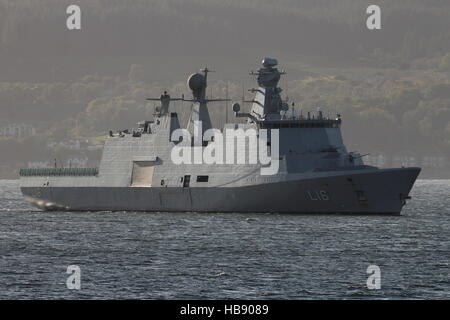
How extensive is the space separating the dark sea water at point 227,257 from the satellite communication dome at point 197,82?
10419mm

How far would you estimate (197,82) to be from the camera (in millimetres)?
69750

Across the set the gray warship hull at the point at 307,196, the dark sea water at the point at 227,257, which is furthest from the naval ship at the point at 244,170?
the dark sea water at the point at 227,257

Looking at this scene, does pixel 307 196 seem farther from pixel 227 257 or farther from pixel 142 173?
pixel 227 257

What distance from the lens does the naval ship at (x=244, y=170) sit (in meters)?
59.5

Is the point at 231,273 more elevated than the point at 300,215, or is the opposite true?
the point at 300,215

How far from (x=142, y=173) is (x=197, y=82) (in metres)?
7.21

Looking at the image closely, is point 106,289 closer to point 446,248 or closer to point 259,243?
point 259,243

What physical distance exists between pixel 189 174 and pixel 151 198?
13.0 ft

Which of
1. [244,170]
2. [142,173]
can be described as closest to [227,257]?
[244,170]

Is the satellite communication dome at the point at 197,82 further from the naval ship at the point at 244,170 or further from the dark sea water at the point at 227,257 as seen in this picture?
the dark sea water at the point at 227,257

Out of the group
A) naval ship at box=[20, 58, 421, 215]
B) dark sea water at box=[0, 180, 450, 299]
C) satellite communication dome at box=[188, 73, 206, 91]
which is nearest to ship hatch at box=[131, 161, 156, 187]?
naval ship at box=[20, 58, 421, 215]

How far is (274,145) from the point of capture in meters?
60.7
